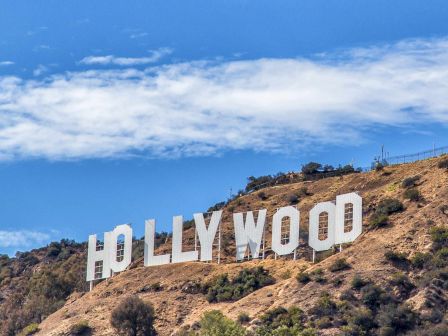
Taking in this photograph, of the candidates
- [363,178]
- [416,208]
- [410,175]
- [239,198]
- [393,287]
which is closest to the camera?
[393,287]

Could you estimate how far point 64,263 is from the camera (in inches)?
4980

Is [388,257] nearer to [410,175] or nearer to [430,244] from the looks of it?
[430,244]

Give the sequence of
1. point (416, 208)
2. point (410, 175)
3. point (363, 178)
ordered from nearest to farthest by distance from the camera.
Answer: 1. point (416, 208)
2. point (410, 175)
3. point (363, 178)

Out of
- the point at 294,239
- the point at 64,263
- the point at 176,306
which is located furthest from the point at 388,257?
the point at 64,263

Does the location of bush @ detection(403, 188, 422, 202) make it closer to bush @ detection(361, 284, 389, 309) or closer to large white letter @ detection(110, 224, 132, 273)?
bush @ detection(361, 284, 389, 309)

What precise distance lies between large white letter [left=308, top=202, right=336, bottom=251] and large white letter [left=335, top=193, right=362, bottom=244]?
596mm

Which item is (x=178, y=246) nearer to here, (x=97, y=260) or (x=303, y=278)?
(x=97, y=260)

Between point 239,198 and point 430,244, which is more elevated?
point 239,198

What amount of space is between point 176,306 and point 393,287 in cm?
1825

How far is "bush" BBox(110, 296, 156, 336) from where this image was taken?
311ft

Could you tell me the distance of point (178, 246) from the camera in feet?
341

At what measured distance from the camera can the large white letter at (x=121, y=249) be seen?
107m

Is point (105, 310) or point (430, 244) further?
point (105, 310)

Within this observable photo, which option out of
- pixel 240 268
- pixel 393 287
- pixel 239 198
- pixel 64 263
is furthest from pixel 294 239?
pixel 64 263
